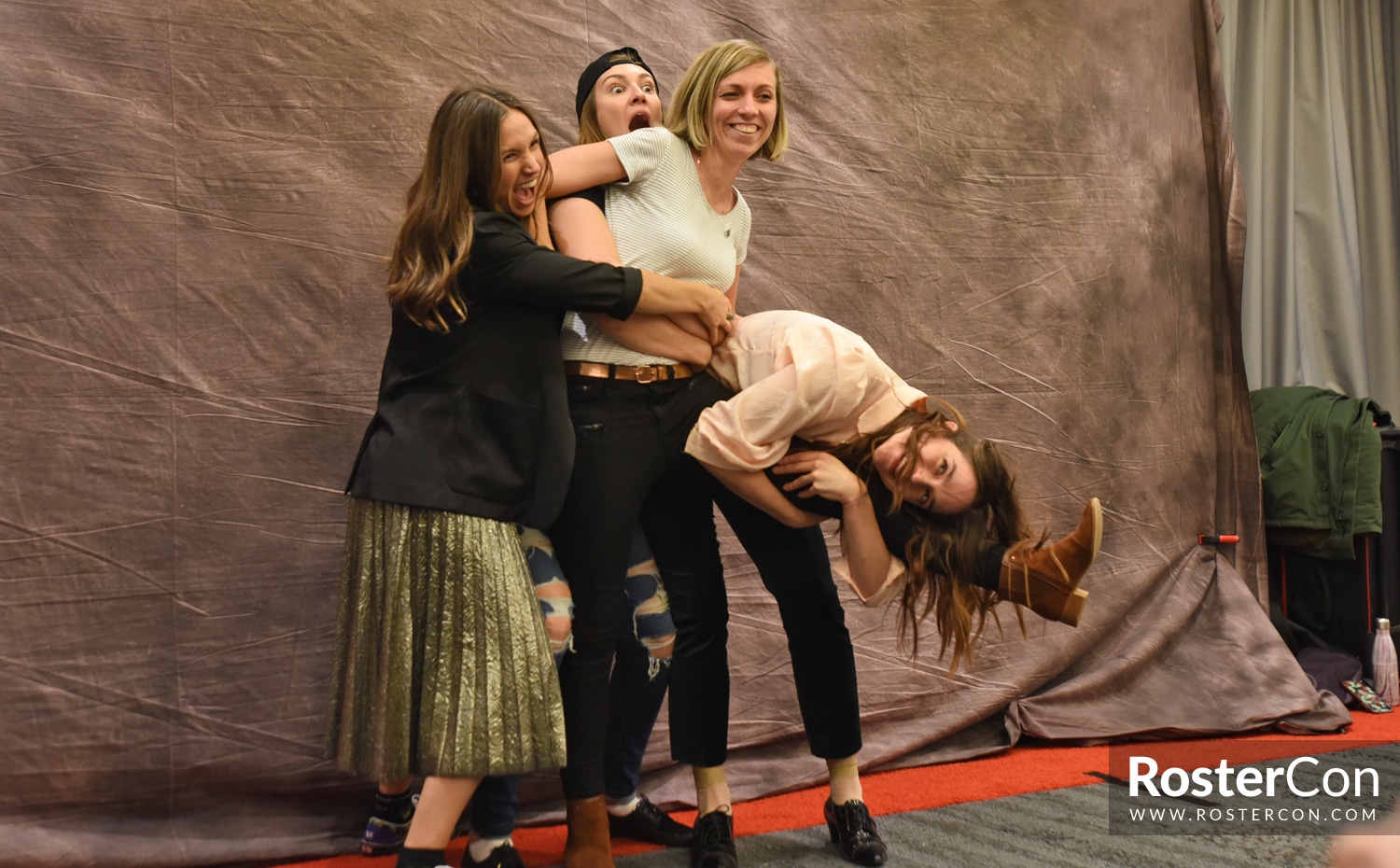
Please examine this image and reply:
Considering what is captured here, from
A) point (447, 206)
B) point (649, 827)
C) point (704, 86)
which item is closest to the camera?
point (447, 206)

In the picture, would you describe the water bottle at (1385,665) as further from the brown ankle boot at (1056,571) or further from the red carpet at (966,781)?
the brown ankle boot at (1056,571)

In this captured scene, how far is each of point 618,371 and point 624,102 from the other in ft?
1.73

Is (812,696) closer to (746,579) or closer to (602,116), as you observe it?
(746,579)

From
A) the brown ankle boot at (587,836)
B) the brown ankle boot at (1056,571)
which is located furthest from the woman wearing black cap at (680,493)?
the brown ankle boot at (1056,571)

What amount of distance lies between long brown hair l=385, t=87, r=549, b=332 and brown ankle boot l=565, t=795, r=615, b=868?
2.56 feet

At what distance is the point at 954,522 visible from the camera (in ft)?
5.71

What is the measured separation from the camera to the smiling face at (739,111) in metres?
1.77

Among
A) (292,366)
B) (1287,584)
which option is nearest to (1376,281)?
(1287,584)

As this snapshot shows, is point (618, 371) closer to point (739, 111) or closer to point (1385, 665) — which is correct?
point (739, 111)

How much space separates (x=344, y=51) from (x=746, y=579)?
55.9 inches

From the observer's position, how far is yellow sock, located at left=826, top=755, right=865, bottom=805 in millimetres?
1889

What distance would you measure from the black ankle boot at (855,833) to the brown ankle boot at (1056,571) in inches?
19.2

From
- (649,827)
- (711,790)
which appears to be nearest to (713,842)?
(711,790)

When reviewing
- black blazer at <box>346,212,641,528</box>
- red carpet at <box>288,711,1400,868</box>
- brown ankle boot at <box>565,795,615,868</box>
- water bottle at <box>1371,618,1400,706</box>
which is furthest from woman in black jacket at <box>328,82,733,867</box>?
water bottle at <box>1371,618,1400,706</box>
